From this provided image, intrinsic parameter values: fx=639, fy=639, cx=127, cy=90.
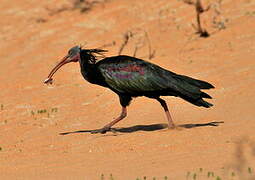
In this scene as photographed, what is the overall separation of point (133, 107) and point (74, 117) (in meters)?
1.39

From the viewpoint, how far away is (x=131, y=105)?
579 inches

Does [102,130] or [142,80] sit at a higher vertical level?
[142,80]

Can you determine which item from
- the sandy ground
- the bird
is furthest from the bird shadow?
the bird

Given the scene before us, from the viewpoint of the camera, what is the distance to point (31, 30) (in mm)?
24953

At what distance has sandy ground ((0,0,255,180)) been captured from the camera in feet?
29.9

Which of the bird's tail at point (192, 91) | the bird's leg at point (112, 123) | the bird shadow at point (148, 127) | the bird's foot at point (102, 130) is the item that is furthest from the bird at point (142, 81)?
the bird's foot at point (102, 130)

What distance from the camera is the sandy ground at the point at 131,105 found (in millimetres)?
9125

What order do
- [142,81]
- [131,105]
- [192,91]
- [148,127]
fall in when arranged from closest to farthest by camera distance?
[192,91] → [142,81] → [148,127] → [131,105]

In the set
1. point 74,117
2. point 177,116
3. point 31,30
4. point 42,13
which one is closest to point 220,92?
point 177,116

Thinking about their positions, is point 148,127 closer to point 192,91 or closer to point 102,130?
point 102,130

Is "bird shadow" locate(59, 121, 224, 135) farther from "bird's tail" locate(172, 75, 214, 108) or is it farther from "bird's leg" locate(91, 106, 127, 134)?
"bird's tail" locate(172, 75, 214, 108)

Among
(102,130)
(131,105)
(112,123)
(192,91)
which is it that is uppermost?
(131,105)

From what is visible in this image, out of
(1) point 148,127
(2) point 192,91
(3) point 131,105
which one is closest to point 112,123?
(1) point 148,127

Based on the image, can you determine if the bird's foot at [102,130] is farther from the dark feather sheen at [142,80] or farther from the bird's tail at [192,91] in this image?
the bird's tail at [192,91]
